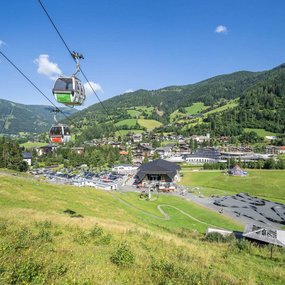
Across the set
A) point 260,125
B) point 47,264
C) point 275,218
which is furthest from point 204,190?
point 260,125

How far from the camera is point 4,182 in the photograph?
30.2 metres

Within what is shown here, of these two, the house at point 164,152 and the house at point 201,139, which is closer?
the house at point 164,152

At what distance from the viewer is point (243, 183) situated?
73.7m

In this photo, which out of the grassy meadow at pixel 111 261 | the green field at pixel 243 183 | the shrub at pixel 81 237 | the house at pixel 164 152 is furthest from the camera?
the house at pixel 164 152

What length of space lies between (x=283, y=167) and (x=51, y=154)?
107 meters

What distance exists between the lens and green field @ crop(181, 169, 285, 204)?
64375mm

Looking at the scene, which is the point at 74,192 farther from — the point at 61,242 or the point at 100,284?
the point at 100,284

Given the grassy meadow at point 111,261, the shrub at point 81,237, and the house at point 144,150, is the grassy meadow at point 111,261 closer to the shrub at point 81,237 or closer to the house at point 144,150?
the shrub at point 81,237

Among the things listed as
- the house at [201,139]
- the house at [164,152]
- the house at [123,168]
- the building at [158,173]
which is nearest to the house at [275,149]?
the house at [201,139]

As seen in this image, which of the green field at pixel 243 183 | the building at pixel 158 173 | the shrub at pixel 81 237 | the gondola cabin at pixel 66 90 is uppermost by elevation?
the gondola cabin at pixel 66 90

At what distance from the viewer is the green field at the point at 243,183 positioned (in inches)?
2534

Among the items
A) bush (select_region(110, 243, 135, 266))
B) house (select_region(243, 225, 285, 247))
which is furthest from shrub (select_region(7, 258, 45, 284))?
house (select_region(243, 225, 285, 247))

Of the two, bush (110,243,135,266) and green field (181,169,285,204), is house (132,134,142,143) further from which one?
bush (110,243,135,266)

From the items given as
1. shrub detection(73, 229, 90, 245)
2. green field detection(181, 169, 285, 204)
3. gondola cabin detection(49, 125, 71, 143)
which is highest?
gondola cabin detection(49, 125, 71, 143)
